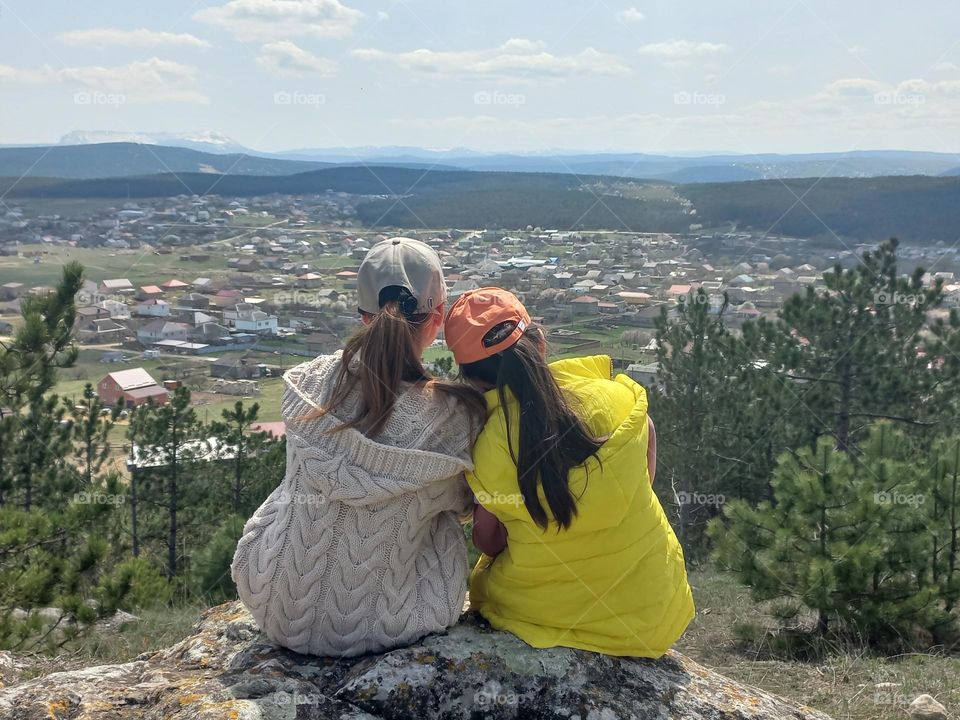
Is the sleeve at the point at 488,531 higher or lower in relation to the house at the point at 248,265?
higher

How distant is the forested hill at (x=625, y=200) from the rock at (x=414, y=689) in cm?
3669

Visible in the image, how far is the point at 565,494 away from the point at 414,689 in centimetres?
63

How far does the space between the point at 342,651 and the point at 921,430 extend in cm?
1098

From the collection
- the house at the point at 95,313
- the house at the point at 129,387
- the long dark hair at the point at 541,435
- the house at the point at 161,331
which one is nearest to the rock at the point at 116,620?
the long dark hair at the point at 541,435

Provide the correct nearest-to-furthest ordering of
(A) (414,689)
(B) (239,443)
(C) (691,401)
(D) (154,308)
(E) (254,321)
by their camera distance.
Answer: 1. (A) (414,689)
2. (C) (691,401)
3. (B) (239,443)
4. (E) (254,321)
5. (D) (154,308)

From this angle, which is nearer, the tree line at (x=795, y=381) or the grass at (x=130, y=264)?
the tree line at (x=795, y=381)

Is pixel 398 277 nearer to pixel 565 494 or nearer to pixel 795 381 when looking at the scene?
pixel 565 494

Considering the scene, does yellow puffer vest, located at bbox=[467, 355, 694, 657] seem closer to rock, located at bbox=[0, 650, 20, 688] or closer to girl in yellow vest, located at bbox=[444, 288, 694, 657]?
girl in yellow vest, located at bbox=[444, 288, 694, 657]

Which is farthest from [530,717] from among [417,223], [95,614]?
[417,223]

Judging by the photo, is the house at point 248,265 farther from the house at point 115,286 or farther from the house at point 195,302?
the house at point 115,286

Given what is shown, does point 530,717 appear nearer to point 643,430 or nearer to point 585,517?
point 585,517

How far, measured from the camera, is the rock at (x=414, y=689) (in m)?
2.04

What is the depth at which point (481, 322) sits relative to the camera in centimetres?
216

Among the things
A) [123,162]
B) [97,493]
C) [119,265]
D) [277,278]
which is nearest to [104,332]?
[277,278]
